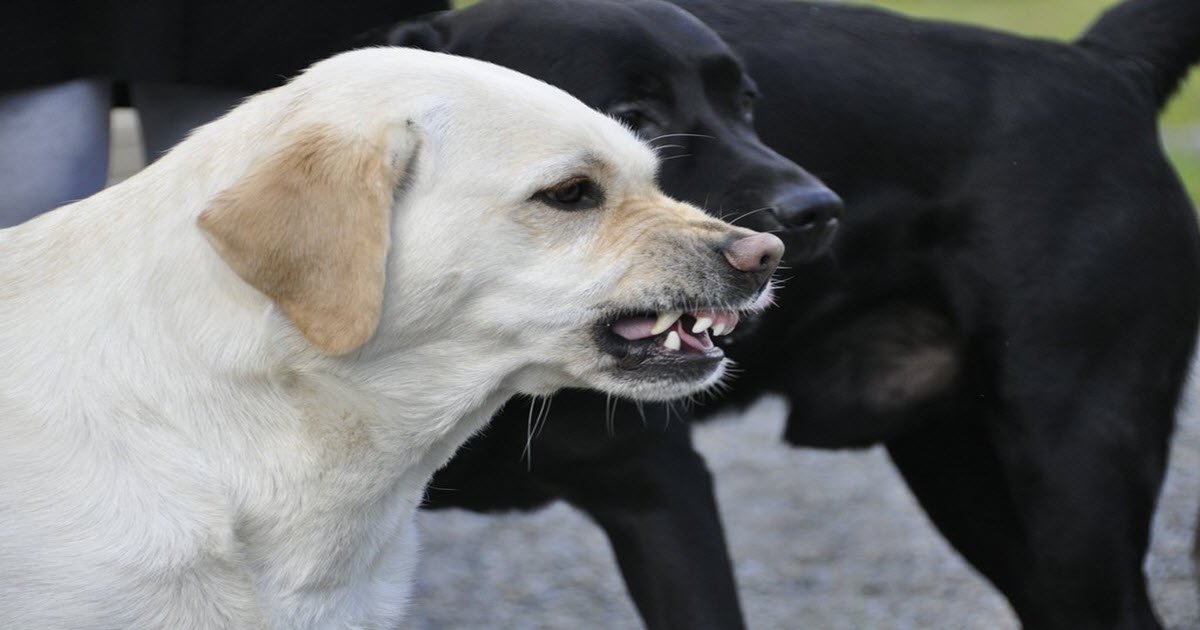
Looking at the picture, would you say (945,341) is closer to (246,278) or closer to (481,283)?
(481,283)

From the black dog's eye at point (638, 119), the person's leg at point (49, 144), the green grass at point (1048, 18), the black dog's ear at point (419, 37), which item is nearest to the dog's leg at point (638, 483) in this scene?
the black dog's eye at point (638, 119)

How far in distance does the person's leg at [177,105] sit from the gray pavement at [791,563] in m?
1.61

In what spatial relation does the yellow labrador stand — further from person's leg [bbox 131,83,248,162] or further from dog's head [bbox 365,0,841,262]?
person's leg [bbox 131,83,248,162]

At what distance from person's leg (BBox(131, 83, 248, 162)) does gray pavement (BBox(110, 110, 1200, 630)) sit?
1614mm

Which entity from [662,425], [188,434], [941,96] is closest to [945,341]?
[941,96]

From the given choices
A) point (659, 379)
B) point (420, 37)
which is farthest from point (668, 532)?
point (420, 37)

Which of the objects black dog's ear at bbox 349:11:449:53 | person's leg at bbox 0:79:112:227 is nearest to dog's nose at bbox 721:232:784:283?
black dog's ear at bbox 349:11:449:53

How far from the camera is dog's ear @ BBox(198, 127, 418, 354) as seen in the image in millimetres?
2172

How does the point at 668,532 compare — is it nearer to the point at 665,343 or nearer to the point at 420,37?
the point at 665,343

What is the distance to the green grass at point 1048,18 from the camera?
11891mm

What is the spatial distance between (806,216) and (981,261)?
66cm

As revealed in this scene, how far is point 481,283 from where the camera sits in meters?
2.41

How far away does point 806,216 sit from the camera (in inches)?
117

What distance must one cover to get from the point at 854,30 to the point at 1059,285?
0.74 m
